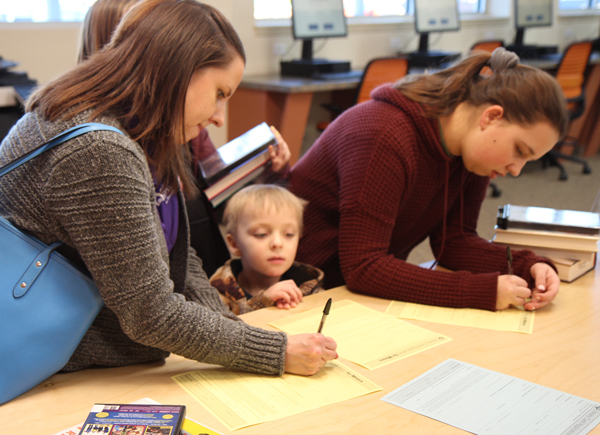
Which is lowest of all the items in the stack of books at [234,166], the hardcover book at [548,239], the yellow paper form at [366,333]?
the yellow paper form at [366,333]

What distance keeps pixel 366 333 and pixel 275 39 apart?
357 cm

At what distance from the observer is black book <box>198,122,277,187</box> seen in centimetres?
154

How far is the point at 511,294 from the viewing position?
1276 millimetres

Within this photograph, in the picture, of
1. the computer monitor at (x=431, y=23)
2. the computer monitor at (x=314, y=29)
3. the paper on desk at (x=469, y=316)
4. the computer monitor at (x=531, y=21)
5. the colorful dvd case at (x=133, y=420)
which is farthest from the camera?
the computer monitor at (x=531, y=21)

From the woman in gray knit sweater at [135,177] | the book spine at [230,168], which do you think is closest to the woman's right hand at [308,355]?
the woman in gray knit sweater at [135,177]

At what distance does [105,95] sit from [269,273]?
0.73m

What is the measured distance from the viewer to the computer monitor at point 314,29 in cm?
390

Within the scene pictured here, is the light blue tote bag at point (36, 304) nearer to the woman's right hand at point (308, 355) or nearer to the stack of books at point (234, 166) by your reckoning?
the woman's right hand at point (308, 355)

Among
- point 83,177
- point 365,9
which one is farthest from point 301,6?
point 83,177

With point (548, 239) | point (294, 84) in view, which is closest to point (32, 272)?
point (548, 239)

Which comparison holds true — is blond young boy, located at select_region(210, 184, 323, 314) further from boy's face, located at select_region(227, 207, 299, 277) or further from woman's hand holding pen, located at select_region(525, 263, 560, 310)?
woman's hand holding pen, located at select_region(525, 263, 560, 310)

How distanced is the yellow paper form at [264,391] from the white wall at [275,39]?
582 millimetres

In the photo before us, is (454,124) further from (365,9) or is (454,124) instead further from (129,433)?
(365,9)

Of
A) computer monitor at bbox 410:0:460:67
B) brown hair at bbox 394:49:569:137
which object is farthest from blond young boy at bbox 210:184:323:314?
computer monitor at bbox 410:0:460:67
